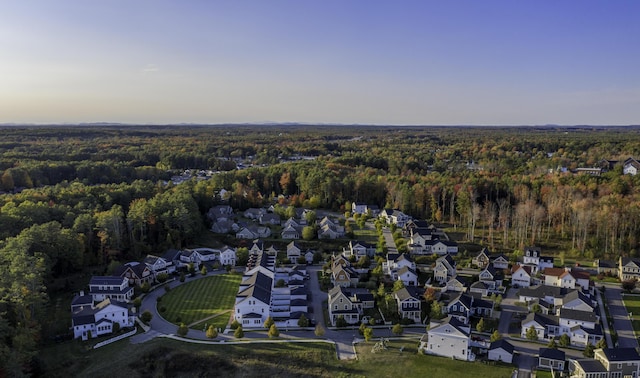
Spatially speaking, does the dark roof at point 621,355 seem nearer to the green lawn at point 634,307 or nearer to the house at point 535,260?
the green lawn at point 634,307

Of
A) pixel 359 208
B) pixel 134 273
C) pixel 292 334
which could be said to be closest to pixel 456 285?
pixel 292 334

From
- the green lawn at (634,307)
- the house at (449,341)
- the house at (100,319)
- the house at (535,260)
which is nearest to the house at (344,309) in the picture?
the house at (449,341)

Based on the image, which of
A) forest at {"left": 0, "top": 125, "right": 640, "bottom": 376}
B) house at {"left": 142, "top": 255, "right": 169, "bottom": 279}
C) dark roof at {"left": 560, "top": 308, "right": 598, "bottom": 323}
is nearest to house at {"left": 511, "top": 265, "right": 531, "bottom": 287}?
forest at {"left": 0, "top": 125, "right": 640, "bottom": 376}

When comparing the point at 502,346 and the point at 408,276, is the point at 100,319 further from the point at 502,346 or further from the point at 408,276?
the point at 502,346

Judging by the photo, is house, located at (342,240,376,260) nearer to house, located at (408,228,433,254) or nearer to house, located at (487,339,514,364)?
house, located at (408,228,433,254)

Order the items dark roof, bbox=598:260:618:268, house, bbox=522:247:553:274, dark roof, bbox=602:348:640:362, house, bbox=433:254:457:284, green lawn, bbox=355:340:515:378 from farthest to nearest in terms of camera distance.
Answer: house, bbox=522:247:553:274
dark roof, bbox=598:260:618:268
house, bbox=433:254:457:284
green lawn, bbox=355:340:515:378
dark roof, bbox=602:348:640:362

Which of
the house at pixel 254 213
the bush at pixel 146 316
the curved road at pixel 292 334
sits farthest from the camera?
the house at pixel 254 213
